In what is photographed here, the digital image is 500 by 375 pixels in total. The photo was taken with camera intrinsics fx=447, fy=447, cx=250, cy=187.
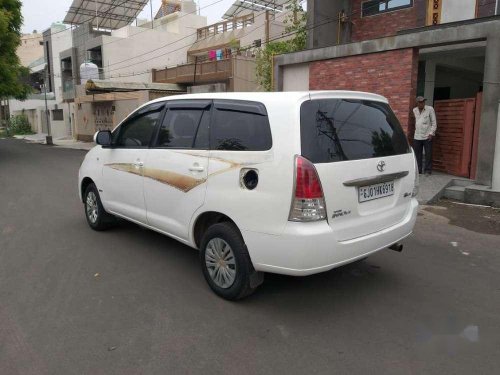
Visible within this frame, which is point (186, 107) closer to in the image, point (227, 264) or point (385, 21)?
point (227, 264)

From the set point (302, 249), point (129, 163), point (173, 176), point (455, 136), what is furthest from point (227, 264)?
point (455, 136)

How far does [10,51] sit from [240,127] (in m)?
18.4

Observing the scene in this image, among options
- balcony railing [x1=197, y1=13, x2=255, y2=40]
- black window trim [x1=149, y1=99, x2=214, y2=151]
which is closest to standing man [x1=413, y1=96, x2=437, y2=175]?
black window trim [x1=149, y1=99, x2=214, y2=151]

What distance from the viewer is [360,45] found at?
10445 millimetres

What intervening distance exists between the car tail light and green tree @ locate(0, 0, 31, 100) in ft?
59.7

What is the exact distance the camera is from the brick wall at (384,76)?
9734mm

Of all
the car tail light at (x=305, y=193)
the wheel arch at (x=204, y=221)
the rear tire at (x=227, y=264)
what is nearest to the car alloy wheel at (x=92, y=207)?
the wheel arch at (x=204, y=221)

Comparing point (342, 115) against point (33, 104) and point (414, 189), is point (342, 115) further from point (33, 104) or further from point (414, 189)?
point (33, 104)

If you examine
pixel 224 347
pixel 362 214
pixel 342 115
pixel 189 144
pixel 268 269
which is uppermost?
pixel 342 115

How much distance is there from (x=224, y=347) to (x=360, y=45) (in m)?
8.94

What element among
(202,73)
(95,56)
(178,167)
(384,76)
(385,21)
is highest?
(95,56)

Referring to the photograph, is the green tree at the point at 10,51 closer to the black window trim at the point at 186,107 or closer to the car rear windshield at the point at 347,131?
the black window trim at the point at 186,107

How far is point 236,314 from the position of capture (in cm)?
371

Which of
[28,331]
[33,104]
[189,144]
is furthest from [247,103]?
[33,104]
